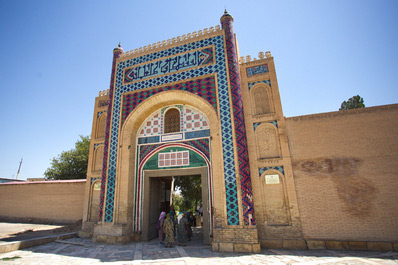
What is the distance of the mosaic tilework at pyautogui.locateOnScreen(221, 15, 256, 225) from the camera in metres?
6.38

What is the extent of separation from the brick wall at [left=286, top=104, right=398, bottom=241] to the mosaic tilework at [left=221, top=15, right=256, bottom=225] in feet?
4.82

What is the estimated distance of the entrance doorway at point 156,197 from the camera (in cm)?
701

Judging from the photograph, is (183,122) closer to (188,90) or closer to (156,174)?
(188,90)

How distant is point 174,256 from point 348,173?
538 cm

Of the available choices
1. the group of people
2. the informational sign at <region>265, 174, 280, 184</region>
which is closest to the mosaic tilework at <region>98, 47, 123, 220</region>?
the group of people

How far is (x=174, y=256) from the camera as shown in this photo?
18.5ft

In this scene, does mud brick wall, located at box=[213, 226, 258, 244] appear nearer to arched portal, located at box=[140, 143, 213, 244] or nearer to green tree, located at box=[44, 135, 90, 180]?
arched portal, located at box=[140, 143, 213, 244]

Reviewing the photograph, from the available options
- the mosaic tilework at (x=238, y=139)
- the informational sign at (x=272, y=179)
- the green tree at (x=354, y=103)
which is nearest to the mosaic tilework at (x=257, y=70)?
the mosaic tilework at (x=238, y=139)

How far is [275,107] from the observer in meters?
7.37

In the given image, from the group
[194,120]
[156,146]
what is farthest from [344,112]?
[156,146]

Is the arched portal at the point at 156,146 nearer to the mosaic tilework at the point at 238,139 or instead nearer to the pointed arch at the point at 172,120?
the pointed arch at the point at 172,120

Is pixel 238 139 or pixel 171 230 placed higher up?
pixel 238 139

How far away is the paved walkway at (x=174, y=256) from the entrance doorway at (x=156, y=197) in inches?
38.1

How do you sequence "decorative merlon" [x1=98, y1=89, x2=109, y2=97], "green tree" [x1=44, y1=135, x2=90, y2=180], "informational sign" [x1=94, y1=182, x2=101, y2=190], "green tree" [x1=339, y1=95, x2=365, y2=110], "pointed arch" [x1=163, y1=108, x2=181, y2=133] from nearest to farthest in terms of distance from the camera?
"pointed arch" [x1=163, y1=108, x2=181, y2=133] < "informational sign" [x1=94, y1=182, x2=101, y2=190] < "decorative merlon" [x1=98, y1=89, x2=109, y2=97] < "green tree" [x1=339, y1=95, x2=365, y2=110] < "green tree" [x1=44, y1=135, x2=90, y2=180]
